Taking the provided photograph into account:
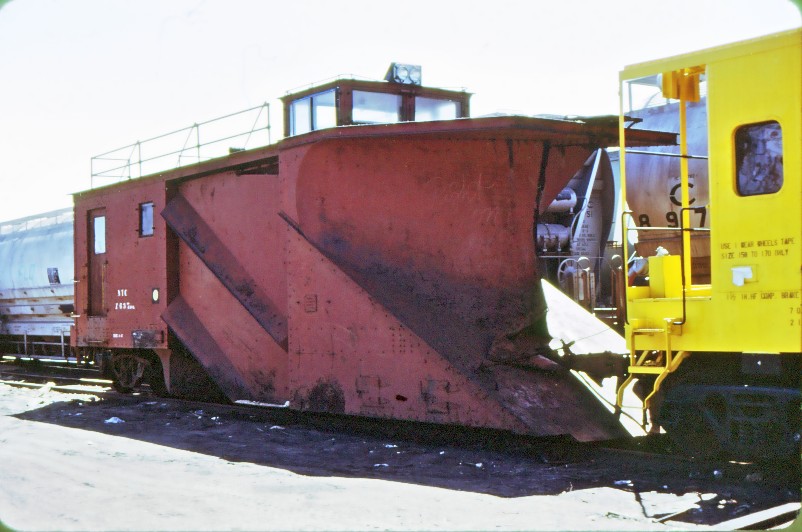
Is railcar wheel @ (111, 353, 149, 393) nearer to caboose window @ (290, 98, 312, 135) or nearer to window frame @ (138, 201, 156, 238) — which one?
window frame @ (138, 201, 156, 238)

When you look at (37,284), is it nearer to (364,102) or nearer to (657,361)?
(364,102)

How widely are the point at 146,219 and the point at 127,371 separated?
2945 millimetres

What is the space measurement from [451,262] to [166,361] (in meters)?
6.13

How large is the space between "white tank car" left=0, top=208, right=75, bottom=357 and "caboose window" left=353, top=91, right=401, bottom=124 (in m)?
9.90

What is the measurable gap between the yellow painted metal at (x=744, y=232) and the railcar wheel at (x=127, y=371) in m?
9.44

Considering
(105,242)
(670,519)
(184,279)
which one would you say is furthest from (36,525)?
(105,242)

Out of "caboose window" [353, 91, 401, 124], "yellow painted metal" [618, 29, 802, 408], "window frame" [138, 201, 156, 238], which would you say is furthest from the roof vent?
"yellow painted metal" [618, 29, 802, 408]

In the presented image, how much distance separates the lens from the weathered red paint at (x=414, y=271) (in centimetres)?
828

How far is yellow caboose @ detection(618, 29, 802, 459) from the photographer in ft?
20.2

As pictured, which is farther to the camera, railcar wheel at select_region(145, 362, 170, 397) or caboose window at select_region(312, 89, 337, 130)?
railcar wheel at select_region(145, 362, 170, 397)

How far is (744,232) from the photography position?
21.1 feet

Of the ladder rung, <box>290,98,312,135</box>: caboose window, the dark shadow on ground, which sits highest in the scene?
<box>290,98,312,135</box>: caboose window

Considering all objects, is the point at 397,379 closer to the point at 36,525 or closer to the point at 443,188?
the point at 443,188

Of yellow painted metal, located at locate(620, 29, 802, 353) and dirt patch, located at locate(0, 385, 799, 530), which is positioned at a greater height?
yellow painted metal, located at locate(620, 29, 802, 353)
